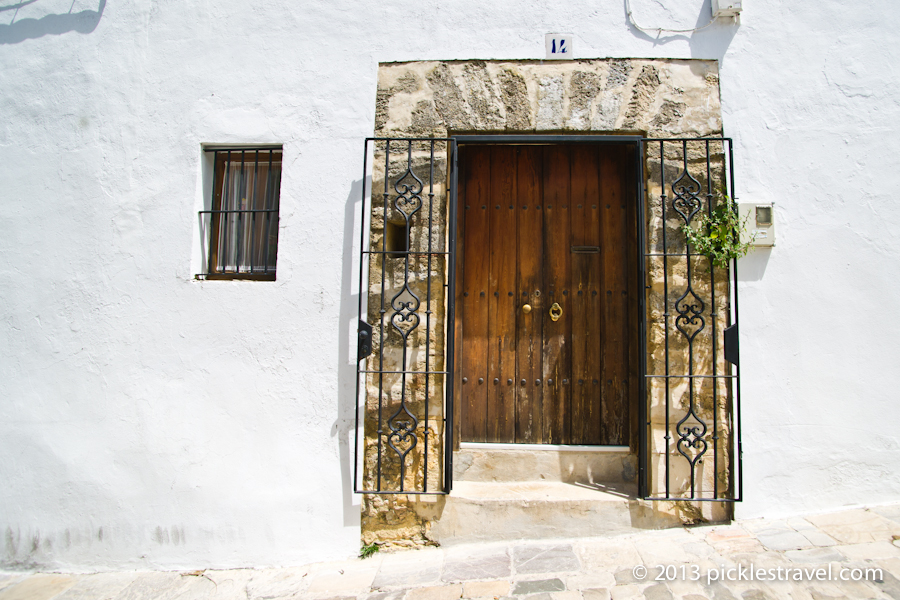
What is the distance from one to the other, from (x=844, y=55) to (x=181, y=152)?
3.91 meters

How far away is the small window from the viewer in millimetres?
3080

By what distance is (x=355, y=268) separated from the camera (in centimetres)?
288

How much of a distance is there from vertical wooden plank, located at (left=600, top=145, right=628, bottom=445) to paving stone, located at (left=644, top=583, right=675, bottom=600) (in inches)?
33.8

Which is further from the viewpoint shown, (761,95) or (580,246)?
(580,246)

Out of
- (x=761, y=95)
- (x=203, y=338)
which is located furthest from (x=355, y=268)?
(x=761, y=95)

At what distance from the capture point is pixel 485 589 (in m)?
2.37

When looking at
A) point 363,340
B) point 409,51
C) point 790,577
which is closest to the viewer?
point 790,577

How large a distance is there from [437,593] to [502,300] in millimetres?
1619

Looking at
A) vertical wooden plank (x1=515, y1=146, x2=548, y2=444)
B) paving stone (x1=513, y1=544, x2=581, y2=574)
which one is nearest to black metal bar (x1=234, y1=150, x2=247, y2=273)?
vertical wooden plank (x1=515, y1=146, x2=548, y2=444)

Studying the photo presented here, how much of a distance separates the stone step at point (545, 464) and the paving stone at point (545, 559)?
416mm

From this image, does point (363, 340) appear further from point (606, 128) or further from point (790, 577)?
point (790, 577)

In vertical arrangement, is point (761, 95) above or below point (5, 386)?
above

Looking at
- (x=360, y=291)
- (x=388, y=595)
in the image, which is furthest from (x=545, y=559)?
(x=360, y=291)

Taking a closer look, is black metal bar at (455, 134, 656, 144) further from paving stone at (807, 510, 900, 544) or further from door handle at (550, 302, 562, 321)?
paving stone at (807, 510, 900, 544)
